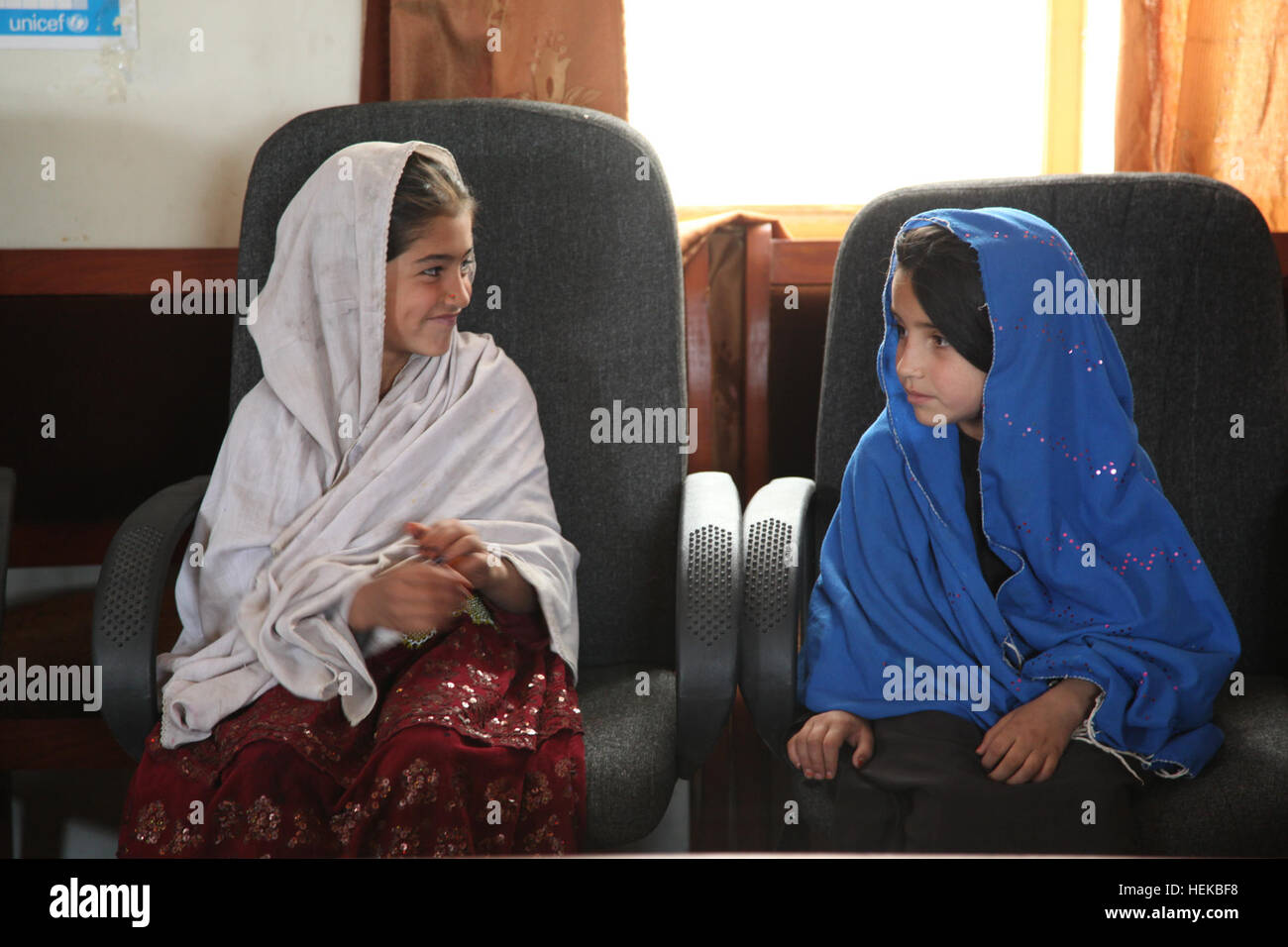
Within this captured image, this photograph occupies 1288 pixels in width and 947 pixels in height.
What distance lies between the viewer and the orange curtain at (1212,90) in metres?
1.65

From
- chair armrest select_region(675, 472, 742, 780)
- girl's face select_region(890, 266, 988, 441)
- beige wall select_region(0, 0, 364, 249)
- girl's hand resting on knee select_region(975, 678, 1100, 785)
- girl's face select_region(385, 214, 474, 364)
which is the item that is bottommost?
girl's hand resting on knee select_region(975, 678, 1100, 785)

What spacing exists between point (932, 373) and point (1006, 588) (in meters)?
0.24

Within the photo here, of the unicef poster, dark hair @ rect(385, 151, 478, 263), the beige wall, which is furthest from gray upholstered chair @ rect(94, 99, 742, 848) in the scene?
the unicef poster

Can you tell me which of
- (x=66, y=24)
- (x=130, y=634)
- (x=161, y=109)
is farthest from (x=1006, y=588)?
(x=66, y=24)

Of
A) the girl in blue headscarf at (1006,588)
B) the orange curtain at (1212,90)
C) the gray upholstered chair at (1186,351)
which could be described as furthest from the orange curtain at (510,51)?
the orange curtain at (1212,90)

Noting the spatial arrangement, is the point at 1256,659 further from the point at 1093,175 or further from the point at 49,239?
the point at 49,239

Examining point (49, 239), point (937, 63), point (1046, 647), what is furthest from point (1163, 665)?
point (49, 239)

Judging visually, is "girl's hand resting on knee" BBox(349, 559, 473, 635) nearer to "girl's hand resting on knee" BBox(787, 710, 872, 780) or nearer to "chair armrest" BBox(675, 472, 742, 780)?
"chair armrest" BBox(675, 472, 742, 780)

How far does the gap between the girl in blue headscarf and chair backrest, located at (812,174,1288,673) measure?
0.21 m

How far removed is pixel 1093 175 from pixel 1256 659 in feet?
2.09

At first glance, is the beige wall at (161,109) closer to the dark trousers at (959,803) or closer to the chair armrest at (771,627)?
the chair armrest at (771,627)

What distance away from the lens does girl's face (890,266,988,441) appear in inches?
46.3

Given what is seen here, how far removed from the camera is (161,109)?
5.66ft
